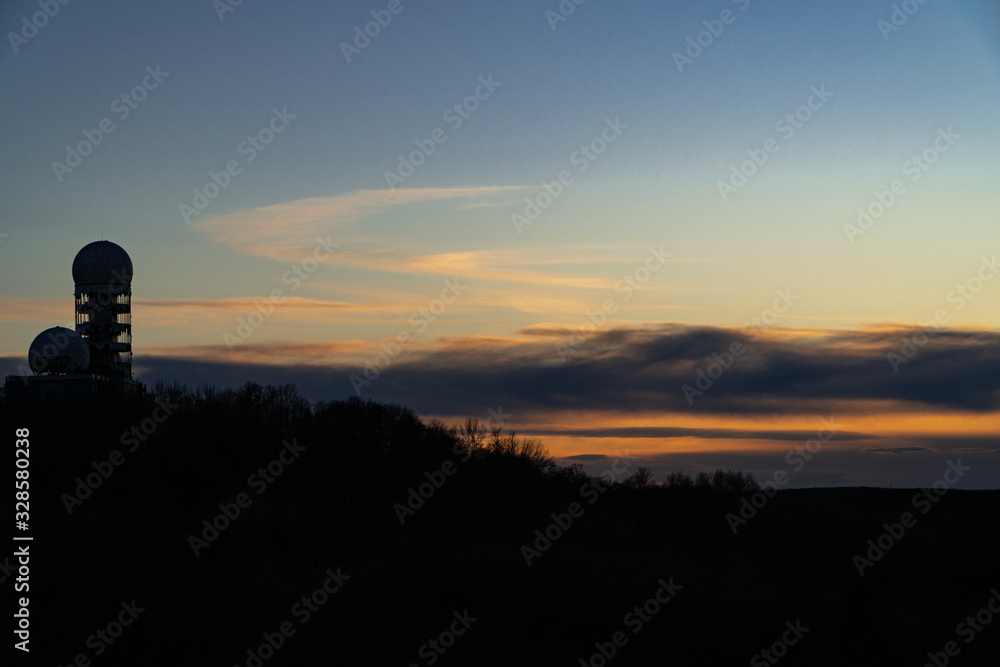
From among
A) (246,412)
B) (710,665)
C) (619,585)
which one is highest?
(246,412)

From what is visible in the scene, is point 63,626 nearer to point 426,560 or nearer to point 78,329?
point 426,560

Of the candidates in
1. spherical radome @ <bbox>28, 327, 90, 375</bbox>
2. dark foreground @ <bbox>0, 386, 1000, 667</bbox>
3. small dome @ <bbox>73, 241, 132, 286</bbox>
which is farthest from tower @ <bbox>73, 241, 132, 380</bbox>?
dark foreground @ <bbox>0, 386, 1000, 667</bbox>

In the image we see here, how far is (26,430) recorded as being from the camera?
35.1 metres

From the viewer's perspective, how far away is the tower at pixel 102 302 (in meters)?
52.9

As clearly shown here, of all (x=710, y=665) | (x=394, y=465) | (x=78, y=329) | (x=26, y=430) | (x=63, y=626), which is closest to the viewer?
(x=63, y=626)

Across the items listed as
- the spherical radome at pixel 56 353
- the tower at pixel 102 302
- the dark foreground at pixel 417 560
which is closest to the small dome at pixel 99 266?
the tower at pixel 102 302

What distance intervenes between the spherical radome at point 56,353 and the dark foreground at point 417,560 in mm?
6188

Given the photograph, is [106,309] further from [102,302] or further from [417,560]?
[417,560]

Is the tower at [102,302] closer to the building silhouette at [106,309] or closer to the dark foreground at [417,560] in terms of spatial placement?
the building silhouette at [106,309]

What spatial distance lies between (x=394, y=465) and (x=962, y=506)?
6060 centimetres

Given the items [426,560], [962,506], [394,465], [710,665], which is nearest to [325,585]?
[426,560]

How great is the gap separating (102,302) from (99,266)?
6.57 ft

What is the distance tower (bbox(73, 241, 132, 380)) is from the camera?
5291cm

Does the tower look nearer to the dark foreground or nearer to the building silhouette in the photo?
the building silhouette
